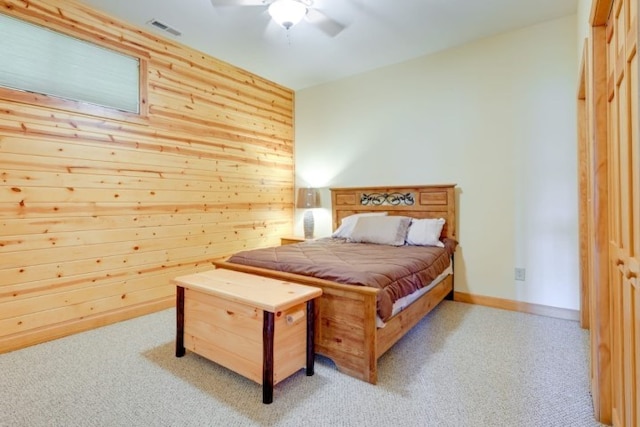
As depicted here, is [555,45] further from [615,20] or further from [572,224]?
[615,20]

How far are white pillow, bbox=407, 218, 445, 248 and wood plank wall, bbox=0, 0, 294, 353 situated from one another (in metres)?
1.99

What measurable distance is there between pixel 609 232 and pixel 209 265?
11.3ft

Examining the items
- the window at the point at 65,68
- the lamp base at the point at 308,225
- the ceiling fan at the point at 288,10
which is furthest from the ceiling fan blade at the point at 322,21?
the lamp base at the point at 308,225

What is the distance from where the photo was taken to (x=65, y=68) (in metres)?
2.63

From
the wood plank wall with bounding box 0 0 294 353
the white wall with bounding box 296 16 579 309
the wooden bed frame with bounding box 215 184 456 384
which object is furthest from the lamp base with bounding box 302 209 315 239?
the wooden bed frame with bounding box 215 184 456 384

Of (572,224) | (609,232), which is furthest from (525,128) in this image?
(609,232)

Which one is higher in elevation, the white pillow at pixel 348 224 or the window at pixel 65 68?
the window at pixel 65 68

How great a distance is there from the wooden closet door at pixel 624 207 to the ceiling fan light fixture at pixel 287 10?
6.07 ft

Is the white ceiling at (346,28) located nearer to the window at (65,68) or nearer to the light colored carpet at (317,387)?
the window at (65,68)

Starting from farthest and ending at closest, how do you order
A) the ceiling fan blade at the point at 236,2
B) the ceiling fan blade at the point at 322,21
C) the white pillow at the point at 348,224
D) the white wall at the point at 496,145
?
1. the white pillow at the point at 348,224
2. the white wall at the point at 496,145
3. the ceiling fan blade at the point at 322,21
4. the ceiling fan blade at the point at 236,2

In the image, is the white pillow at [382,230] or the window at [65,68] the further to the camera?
the white pillow at [382,230]

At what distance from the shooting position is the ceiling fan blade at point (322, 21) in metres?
2.52

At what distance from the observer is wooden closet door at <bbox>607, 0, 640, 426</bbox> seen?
1047 millimetres

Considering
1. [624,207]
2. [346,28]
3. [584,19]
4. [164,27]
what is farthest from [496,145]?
[164,27]
